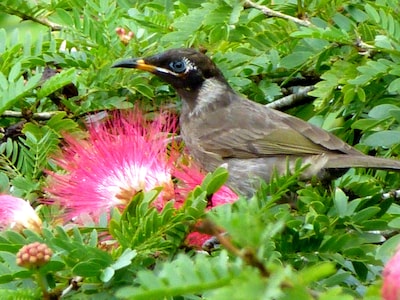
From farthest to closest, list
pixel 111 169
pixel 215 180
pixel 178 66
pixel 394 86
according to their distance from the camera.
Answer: pixel 178 66 → pixel 394 86 → pixel 111 169 → pixel 215 180

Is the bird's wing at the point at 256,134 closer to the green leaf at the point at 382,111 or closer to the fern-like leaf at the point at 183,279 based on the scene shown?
the green leaf at the point at 382,111

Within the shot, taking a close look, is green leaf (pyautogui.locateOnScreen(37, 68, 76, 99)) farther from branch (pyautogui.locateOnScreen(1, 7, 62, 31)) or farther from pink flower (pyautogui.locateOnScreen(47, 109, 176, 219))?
branch (pyautogui.locateOnScreen(1, 7, 62, 31))

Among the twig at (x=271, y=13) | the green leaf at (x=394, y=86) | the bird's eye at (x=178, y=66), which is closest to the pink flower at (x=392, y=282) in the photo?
the green leaf at (x=394, y=86)

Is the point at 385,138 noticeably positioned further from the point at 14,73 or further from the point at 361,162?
the point at 14,73

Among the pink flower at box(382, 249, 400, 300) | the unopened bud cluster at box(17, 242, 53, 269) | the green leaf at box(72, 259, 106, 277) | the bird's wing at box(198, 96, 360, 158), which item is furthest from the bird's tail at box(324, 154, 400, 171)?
the pink flower at box(382, 249, 400, 300)

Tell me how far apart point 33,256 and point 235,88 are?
6.49 feet

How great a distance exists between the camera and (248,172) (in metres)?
4.37

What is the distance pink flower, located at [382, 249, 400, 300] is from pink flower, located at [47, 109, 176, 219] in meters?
1.15

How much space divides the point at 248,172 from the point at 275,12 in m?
0.91

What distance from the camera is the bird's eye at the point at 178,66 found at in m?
4.29

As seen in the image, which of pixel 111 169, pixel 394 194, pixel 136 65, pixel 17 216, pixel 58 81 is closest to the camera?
pixel 17 216

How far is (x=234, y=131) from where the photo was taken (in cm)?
466

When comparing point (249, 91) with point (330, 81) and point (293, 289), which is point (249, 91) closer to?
point (330, 81)

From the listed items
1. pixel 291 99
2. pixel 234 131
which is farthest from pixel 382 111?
pixel 234 131
